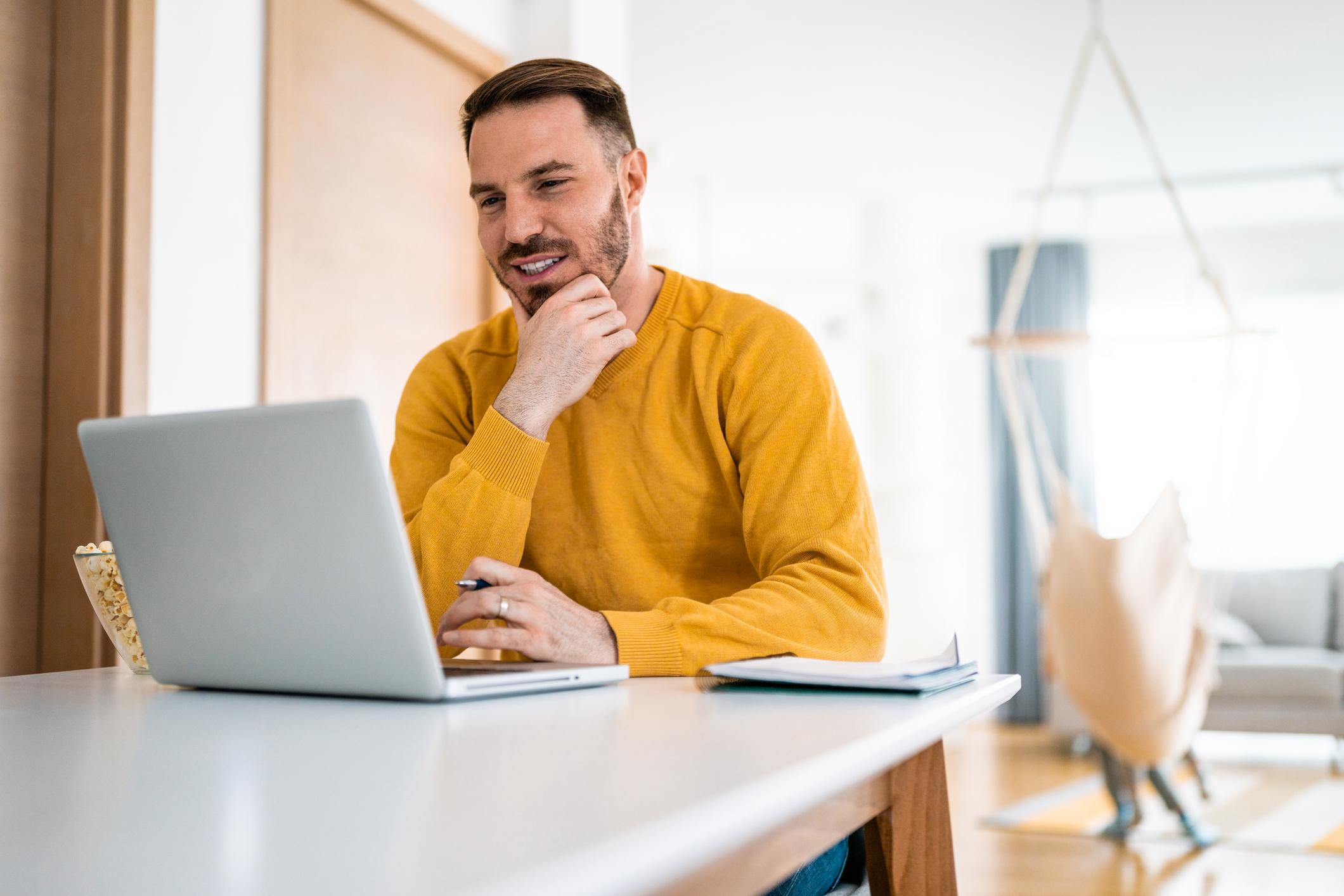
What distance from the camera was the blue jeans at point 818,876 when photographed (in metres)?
0.96

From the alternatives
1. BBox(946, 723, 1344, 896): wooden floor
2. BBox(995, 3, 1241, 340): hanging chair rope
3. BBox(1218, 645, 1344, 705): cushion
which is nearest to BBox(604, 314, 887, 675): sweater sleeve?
BBox(946, 723, 1344, 896): wooden floor

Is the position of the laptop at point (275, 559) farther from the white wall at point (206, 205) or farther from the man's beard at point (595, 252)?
the white wall at point (206, 205)

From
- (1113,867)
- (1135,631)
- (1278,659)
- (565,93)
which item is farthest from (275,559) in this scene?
(1278,659)

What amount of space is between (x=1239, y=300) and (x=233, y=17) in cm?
563

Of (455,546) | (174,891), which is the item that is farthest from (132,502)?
(174,891)

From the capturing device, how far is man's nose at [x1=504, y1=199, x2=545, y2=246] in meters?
1.31

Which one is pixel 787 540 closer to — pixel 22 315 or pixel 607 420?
pixel 607 420

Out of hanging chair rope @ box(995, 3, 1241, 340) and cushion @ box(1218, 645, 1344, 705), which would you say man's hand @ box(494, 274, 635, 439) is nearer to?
hanging chair rope @ box(995, 3, 1241, 340)

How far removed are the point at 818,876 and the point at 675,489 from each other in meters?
0.45

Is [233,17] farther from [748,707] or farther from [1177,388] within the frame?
[1177,388]

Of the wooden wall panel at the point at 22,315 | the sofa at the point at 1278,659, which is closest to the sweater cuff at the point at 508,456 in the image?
the wooden wall panel at the point at 22,315

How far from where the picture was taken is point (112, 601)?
3.52ft

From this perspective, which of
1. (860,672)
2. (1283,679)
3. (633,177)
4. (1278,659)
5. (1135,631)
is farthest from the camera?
(1278,659)

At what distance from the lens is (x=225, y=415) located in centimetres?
78
